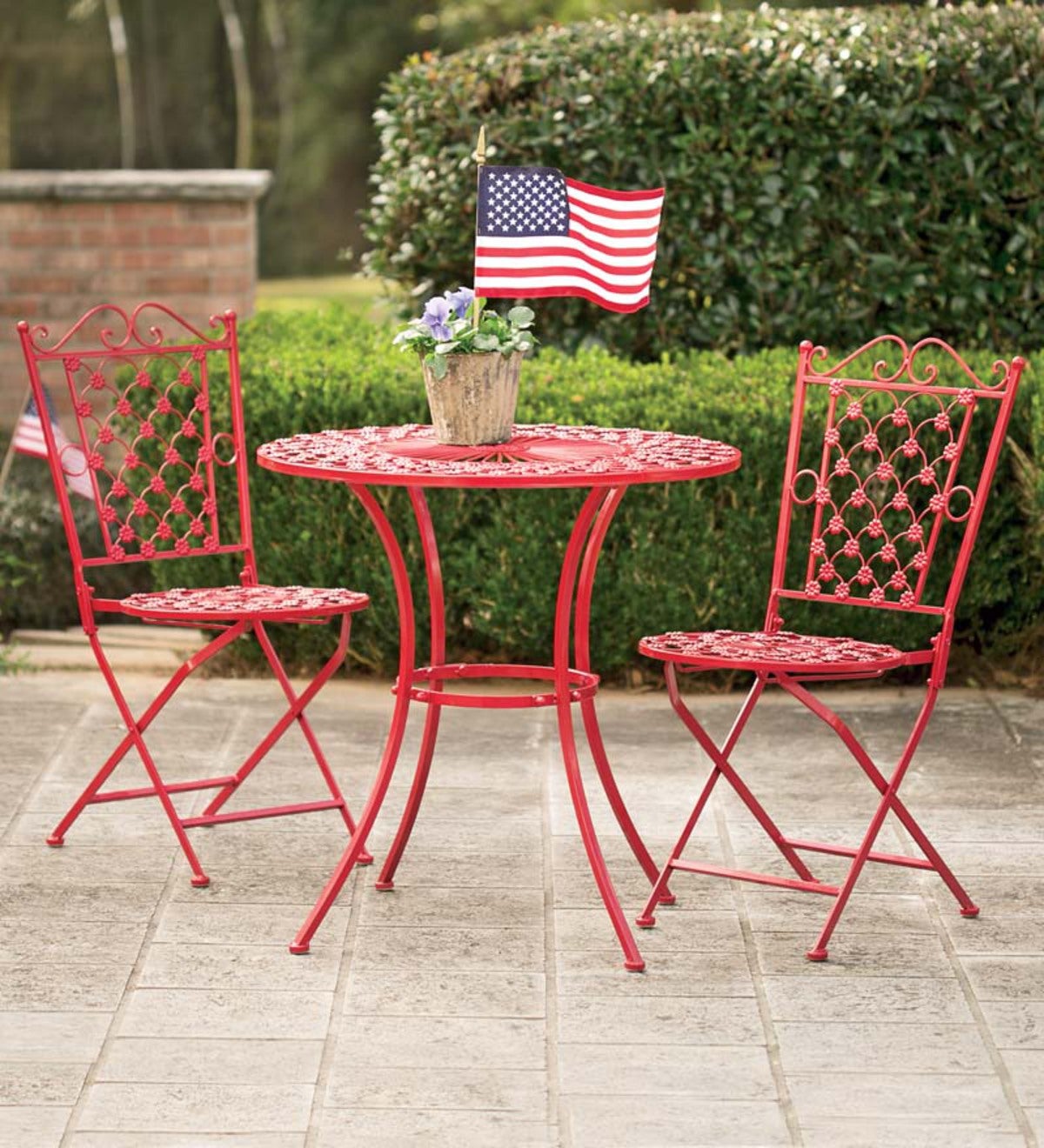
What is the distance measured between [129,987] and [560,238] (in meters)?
1.85

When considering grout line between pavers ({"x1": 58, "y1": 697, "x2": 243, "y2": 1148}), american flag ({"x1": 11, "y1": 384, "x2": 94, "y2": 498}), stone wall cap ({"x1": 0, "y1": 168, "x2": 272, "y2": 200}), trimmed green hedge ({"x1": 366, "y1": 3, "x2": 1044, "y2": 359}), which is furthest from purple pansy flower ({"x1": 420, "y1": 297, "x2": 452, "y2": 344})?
stone wall cap ({"x1": 0, "y1": 168, "x2": 272, "y2": 200})

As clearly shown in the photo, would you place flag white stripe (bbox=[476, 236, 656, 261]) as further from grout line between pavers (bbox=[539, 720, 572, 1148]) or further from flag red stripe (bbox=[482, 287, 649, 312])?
grout line between pavers (bbox=[539, 720, 572, 1148])

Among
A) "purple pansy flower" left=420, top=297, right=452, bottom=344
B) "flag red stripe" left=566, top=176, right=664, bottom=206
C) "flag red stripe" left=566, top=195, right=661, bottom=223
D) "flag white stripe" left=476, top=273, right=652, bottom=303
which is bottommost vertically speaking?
"purple pansy flower" left=420, top=297, right=452, bottom=344

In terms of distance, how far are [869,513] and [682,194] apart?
65.3 inches

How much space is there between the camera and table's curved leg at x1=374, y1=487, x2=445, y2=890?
183 inches

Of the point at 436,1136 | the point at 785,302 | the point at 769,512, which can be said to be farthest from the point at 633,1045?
the point at 785,302

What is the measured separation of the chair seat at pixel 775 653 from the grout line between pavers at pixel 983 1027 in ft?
1.94

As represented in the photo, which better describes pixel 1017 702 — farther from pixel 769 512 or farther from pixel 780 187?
pixel 780 187

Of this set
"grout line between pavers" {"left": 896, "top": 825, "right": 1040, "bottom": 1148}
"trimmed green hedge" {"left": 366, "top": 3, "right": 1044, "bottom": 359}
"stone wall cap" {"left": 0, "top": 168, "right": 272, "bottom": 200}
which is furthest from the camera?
"stone wall cap" {"left": 0, "top": 168, "right": 272, "bottom": 200}

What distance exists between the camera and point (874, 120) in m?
7.31

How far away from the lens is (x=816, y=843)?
471cm

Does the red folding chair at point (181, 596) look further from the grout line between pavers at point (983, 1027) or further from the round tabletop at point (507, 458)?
the grout line between pavers at point (983, 1027)

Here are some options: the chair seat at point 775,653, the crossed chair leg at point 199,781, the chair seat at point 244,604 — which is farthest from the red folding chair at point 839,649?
the crossed chair leg at point 199,781

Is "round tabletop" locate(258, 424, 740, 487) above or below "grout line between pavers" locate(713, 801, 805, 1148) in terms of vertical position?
above
